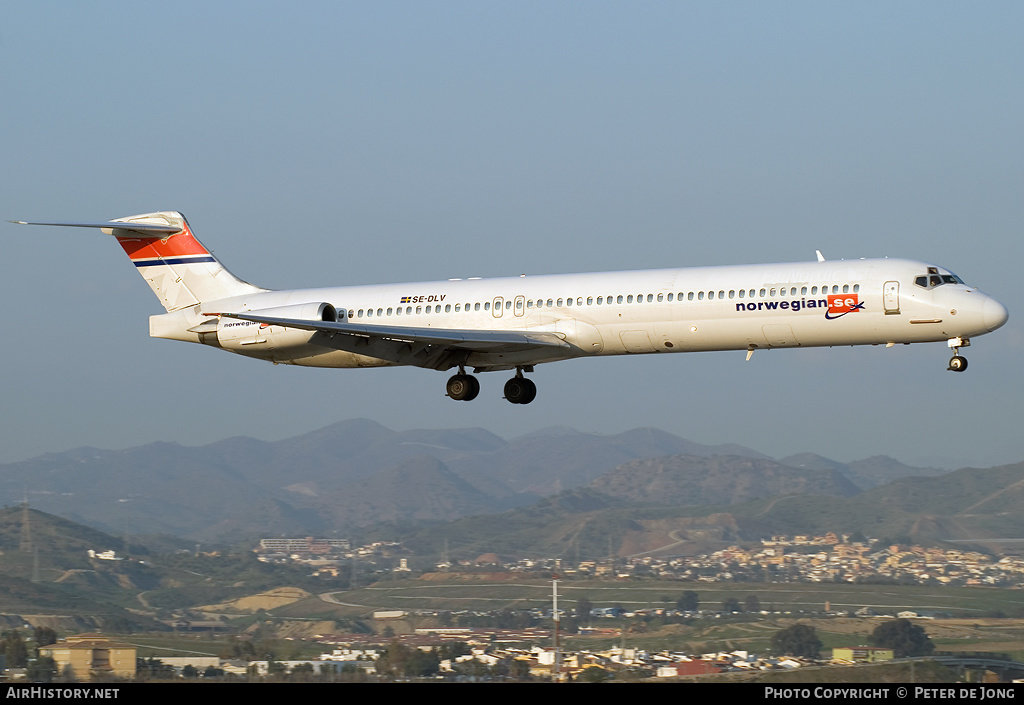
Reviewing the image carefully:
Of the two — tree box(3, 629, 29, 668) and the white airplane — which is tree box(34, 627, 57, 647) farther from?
the white airplane

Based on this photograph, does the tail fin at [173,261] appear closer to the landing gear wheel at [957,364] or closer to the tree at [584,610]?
the tree at [584,610]

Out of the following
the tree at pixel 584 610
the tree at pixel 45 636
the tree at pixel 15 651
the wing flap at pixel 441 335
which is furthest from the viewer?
the tree at pixel 584 610

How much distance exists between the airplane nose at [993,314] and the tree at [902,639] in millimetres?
10852

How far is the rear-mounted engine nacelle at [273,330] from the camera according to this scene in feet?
125

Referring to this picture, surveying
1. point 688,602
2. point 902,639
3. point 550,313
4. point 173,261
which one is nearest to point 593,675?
point 550,313

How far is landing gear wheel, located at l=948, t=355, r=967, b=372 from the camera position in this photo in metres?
32.9

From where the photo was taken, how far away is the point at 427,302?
38312mm

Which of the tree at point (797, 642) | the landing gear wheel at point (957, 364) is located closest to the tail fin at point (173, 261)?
the tree at point (797, 642)

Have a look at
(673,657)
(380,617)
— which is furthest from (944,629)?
(380,617)

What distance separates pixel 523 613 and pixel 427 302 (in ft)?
44.4

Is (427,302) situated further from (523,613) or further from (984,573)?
(984,573)

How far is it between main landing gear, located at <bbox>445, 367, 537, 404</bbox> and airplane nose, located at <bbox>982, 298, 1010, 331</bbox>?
1351 centimetres

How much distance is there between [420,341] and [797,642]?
50.0 ft

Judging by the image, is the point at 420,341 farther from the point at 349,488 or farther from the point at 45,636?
the point at 349,488
